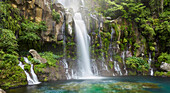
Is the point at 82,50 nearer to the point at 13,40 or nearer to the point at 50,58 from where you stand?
the point at 50,58

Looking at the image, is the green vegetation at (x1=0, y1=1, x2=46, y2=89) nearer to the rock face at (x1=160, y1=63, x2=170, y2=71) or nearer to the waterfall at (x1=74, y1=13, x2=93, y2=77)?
the waterfall at (x1=74, y1=13, x2=93, y2=77)

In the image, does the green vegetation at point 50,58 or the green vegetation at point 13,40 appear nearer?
the green vegetation at point 13,40

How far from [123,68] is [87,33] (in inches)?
258

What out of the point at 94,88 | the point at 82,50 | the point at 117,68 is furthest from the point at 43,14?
the point at 117,68

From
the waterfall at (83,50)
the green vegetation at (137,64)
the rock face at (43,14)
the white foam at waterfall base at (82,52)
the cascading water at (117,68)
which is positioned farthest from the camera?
the green vegetation at (137,64)

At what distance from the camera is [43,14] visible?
14562mm

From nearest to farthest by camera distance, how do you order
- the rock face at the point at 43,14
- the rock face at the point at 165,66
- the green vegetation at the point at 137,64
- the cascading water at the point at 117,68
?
1. the rock face at the point at 43,14
2. the rock face at the point at 165,66
3. the cascading water at the point at 117,68
4. the green vegetation at the point at 137,64

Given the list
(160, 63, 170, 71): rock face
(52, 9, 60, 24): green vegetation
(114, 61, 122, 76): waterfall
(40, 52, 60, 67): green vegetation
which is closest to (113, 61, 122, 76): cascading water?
(114, 61, 122, 76): waterfall

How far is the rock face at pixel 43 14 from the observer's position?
→ 13633mm

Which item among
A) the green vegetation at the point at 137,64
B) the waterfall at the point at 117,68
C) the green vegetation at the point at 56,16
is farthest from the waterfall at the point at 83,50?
the green vegetation at the point at 137,64

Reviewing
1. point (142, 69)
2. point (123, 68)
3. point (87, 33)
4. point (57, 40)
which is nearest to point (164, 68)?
point (142, 69)

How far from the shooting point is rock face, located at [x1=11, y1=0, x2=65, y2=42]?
13633 mm

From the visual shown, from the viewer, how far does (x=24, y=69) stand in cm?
1048

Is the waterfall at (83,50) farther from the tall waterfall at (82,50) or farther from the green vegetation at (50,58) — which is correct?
the green vegetation at (50,58)
